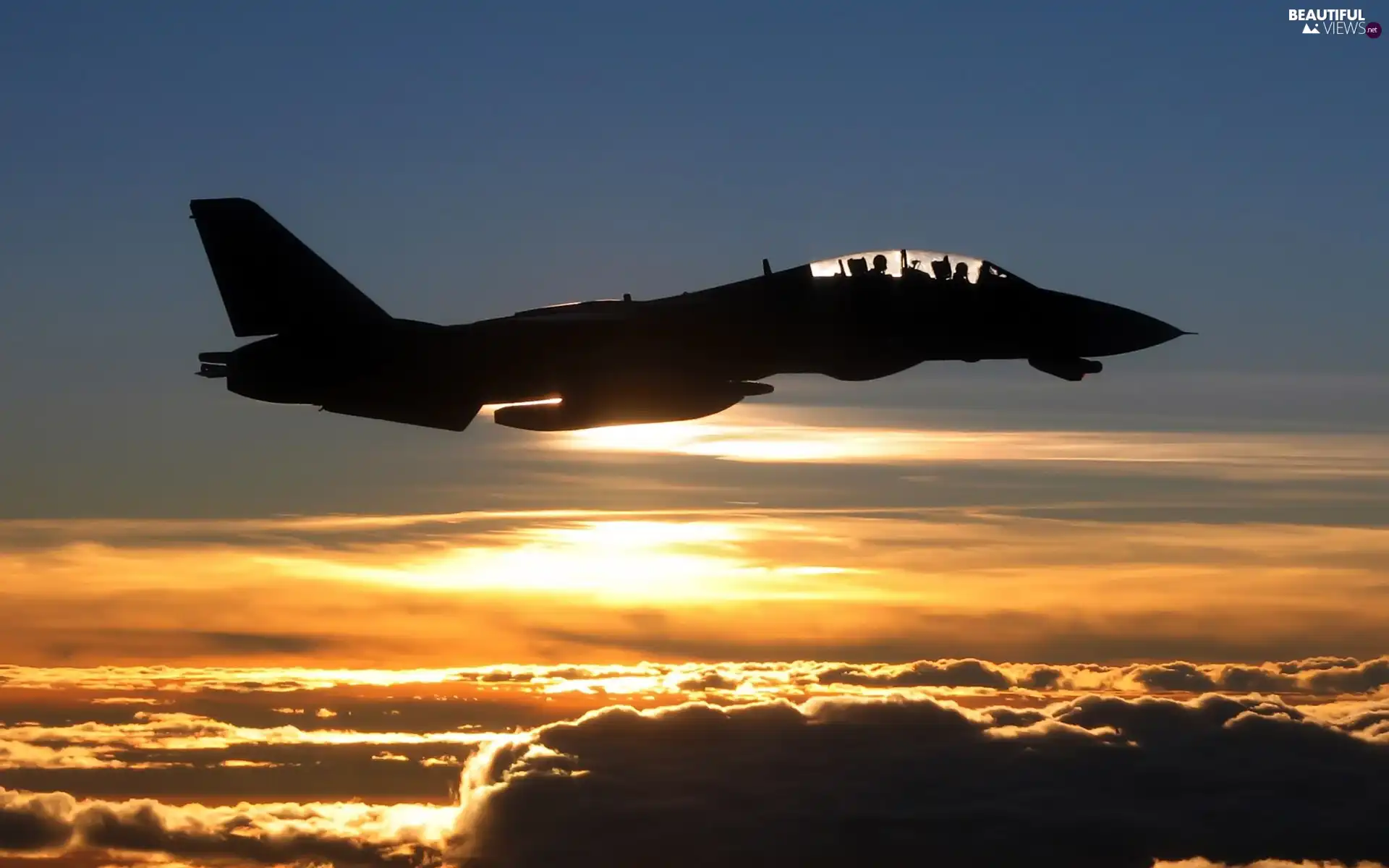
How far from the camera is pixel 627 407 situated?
2853 cm

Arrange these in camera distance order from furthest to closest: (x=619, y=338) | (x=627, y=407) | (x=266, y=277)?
(x=266, y=277), (x=619, y=338), (x=627, y=407)

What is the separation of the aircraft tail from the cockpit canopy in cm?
1114

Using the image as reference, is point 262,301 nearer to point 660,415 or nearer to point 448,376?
point 448,376

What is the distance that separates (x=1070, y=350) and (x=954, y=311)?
3.25 meters

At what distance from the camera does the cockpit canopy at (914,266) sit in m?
30.3

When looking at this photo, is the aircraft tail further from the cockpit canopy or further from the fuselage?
the cockpit canopy

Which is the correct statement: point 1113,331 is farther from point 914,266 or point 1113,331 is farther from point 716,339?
point 716,339

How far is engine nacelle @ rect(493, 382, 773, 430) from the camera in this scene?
92.9 ft

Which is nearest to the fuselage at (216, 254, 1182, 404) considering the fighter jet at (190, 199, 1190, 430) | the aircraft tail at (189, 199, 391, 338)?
the fighter jet at (190, 199, 1190, 430)

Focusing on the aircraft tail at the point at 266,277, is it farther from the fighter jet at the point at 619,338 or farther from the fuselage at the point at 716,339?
the fuselage at the point at 716,339

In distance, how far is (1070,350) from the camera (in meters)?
31.1

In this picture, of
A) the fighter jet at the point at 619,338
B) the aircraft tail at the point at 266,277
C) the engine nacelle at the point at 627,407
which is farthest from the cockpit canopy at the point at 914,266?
the aircraft tail at the point at 266,277

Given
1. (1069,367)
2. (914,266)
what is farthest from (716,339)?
(1069,367)

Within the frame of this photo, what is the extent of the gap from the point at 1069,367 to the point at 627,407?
445 inches
